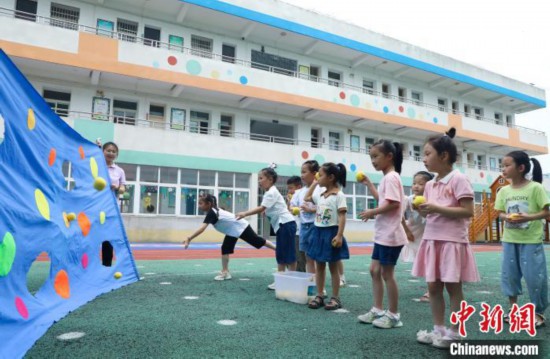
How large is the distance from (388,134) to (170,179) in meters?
12.6

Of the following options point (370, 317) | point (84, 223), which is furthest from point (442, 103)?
point (84, 223)

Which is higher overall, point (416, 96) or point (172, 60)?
point (416, 96)

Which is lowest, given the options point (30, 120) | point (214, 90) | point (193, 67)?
point (30, 120)

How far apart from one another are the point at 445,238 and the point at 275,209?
8.39ft

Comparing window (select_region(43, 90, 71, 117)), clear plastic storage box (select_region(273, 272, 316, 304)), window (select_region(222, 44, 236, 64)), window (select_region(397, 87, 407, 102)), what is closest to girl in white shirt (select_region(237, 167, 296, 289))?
clear plastic storage box (select_region(273, 272, 316, 304))

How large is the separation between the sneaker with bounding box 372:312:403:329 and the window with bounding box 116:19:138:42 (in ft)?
49.4

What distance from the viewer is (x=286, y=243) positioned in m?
4.65

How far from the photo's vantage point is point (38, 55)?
12.4 metres

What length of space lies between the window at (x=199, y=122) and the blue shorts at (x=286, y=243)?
39.0ft

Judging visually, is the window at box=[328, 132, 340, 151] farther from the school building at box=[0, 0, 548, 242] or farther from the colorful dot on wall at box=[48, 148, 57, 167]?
the colorful dot on wall at box=[48, 148, 57, 167]

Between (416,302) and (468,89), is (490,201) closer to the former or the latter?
(468,89)

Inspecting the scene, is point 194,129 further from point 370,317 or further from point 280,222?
point 370,317

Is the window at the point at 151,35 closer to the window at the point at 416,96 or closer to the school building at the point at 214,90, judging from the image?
the school building at the point at 214,90

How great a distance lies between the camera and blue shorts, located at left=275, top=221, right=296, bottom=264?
4.60 metres
